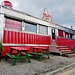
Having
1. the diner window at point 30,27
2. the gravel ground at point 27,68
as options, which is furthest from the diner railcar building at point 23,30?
the gravel ground at point 27,68

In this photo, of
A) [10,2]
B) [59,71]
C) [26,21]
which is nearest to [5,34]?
[26,21]

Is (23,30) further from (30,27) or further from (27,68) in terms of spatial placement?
(27,68)

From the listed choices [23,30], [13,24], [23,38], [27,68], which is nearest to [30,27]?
[23,30]

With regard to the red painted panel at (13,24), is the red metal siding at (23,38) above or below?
below

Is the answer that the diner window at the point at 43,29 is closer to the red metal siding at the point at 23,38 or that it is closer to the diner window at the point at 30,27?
the red metal siding at the point at 23,38

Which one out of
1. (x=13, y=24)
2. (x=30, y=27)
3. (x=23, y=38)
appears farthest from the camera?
(x=30, y=27)

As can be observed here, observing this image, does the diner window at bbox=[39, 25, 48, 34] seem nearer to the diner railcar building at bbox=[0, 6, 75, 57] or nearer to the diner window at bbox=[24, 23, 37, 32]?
the diner railcar building at bbox=[0, 6, 75, 57]

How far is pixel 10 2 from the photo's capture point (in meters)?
5.86

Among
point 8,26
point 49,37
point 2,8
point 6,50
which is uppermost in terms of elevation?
point 2,8

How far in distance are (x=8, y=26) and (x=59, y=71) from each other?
167 inches

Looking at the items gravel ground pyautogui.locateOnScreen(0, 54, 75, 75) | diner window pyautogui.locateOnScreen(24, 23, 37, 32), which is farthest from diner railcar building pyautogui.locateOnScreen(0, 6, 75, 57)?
gravel ground pyautogui.locateOnScreen(0, 54, 75, 75)

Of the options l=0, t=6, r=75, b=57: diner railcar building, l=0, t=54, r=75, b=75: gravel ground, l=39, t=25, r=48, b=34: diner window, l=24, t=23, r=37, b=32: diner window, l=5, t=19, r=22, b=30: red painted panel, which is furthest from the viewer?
l=39, t=25, r=48, b=34: diner window

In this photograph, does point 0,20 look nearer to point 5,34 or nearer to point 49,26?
point 5,34

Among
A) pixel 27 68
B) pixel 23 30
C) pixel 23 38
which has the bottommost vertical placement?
pixel 27 68
